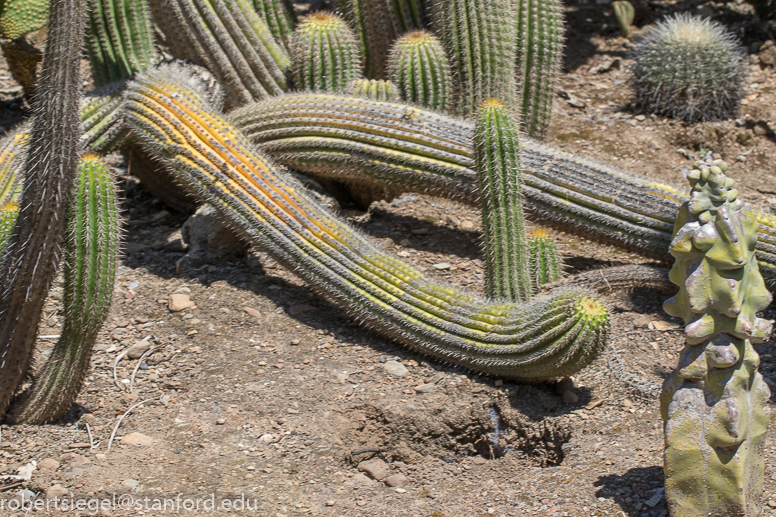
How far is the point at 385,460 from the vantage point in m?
3.12

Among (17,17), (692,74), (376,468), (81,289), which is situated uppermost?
(17,17)

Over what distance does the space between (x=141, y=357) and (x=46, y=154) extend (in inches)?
47.6


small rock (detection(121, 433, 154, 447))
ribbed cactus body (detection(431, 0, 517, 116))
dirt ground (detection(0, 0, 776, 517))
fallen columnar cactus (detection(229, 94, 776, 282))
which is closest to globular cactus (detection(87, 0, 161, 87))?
fallen columnar cactus (detection(229, 94, 776, 282))

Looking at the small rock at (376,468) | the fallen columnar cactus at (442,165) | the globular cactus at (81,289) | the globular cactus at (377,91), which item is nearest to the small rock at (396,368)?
the small rock at (376,468)

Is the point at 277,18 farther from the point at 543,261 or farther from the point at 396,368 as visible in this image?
the point at 396,368

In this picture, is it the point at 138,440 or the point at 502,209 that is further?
the point at 502,209

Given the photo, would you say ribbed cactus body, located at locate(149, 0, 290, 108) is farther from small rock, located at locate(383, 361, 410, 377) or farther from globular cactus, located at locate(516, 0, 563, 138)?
small rock, located at locate(383, 361, 410, 377)

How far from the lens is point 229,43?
4781 millimetres

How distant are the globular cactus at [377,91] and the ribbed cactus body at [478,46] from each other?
46 centimetres

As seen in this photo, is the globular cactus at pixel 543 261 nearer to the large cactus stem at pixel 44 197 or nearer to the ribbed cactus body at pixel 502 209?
the ribbed cactus body at pixel 502 209

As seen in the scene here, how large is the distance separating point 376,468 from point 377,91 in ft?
7.69

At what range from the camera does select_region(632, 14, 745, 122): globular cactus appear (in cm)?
555

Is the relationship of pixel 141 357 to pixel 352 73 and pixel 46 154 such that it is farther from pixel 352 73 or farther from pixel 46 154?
pixel 352 73

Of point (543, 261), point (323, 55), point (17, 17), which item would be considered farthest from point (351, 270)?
point (17, 17)
